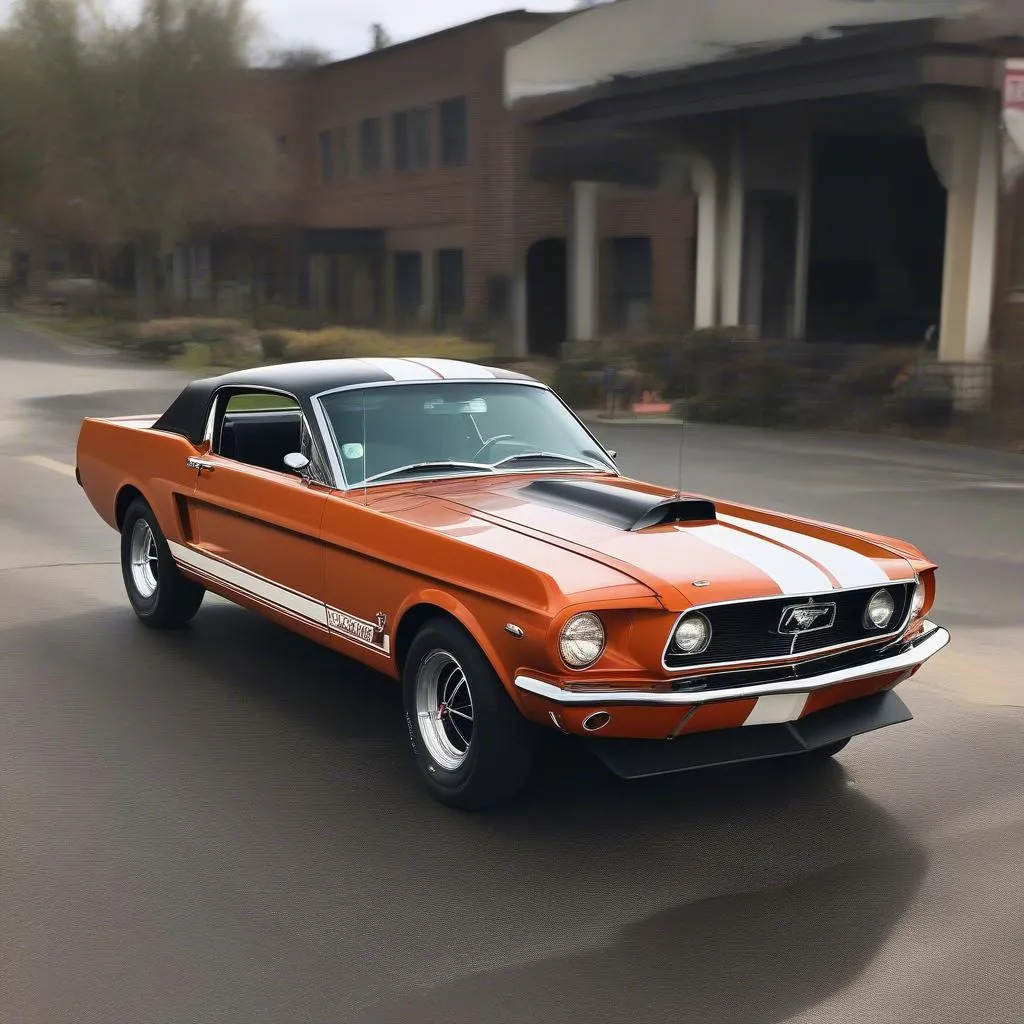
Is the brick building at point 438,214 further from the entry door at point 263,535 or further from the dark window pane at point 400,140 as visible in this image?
the entry door at point 263,535

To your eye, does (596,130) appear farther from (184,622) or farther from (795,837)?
(795,837)

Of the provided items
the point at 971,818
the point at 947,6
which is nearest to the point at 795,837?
the point at 971,818

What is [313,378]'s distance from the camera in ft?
21.5

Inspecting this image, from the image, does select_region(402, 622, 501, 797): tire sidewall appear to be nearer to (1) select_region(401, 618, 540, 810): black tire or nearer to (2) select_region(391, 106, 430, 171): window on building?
(1) select_region(401, 618, 540, 810): black tire

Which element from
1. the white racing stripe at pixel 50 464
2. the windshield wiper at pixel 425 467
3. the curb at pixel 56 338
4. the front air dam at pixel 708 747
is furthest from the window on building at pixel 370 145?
the front air dam at pixel 708 747

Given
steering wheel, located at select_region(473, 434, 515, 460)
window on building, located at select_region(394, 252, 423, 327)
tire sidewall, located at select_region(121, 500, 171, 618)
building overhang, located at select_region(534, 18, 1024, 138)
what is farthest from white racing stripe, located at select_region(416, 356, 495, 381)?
window on building, located at select_region(394, 252, 423, 327)

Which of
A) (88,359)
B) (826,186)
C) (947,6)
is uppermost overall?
(947,6)

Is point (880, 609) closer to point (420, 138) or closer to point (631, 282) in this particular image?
point (631, 282)

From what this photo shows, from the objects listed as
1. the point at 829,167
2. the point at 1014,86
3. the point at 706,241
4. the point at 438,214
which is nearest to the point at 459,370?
the point at 1014,86

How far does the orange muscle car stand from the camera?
4.69 metres

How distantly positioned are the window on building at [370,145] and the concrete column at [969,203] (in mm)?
28649

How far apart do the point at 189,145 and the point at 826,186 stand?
82.0ft

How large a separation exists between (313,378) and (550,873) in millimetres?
2795

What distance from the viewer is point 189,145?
151 feet
